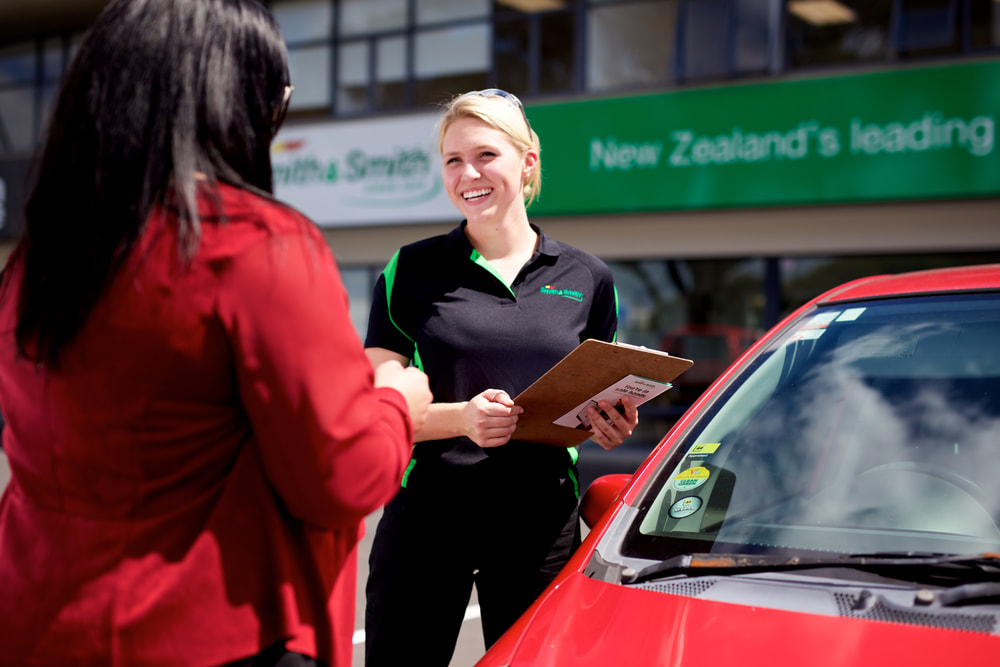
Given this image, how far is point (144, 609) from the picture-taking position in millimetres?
1219

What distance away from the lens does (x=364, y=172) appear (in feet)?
45.1

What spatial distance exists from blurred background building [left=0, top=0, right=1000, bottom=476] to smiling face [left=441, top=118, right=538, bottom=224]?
356 inches

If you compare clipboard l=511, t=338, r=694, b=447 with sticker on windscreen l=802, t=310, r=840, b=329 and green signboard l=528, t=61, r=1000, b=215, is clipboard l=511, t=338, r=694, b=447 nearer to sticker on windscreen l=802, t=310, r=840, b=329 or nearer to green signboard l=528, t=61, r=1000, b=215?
sticker on windscreen l=802, t=310, r=840, b=329

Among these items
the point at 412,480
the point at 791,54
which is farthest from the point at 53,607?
the point at 791,54

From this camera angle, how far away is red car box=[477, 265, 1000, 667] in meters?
1.54

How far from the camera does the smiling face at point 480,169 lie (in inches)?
99.3

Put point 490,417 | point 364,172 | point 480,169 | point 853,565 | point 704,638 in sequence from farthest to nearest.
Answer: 1. point 364,172
2. point 480,169
3. point 490,417
4. point 853,565
5. point 704,638

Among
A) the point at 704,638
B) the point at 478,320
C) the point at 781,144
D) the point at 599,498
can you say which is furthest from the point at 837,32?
the point at 704,638

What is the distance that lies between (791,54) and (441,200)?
16.0 ft

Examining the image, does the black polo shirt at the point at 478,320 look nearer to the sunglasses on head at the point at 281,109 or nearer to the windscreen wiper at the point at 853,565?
the windscreen wiper at the point at 853,565

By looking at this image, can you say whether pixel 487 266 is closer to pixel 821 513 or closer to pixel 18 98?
pixel 821 513

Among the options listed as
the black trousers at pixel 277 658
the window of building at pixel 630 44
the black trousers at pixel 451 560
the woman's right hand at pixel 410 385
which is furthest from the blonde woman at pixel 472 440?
the window of building at pixel 630 44

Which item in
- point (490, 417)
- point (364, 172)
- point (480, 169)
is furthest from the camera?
point (364, 172)

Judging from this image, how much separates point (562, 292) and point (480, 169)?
1.31 ft
